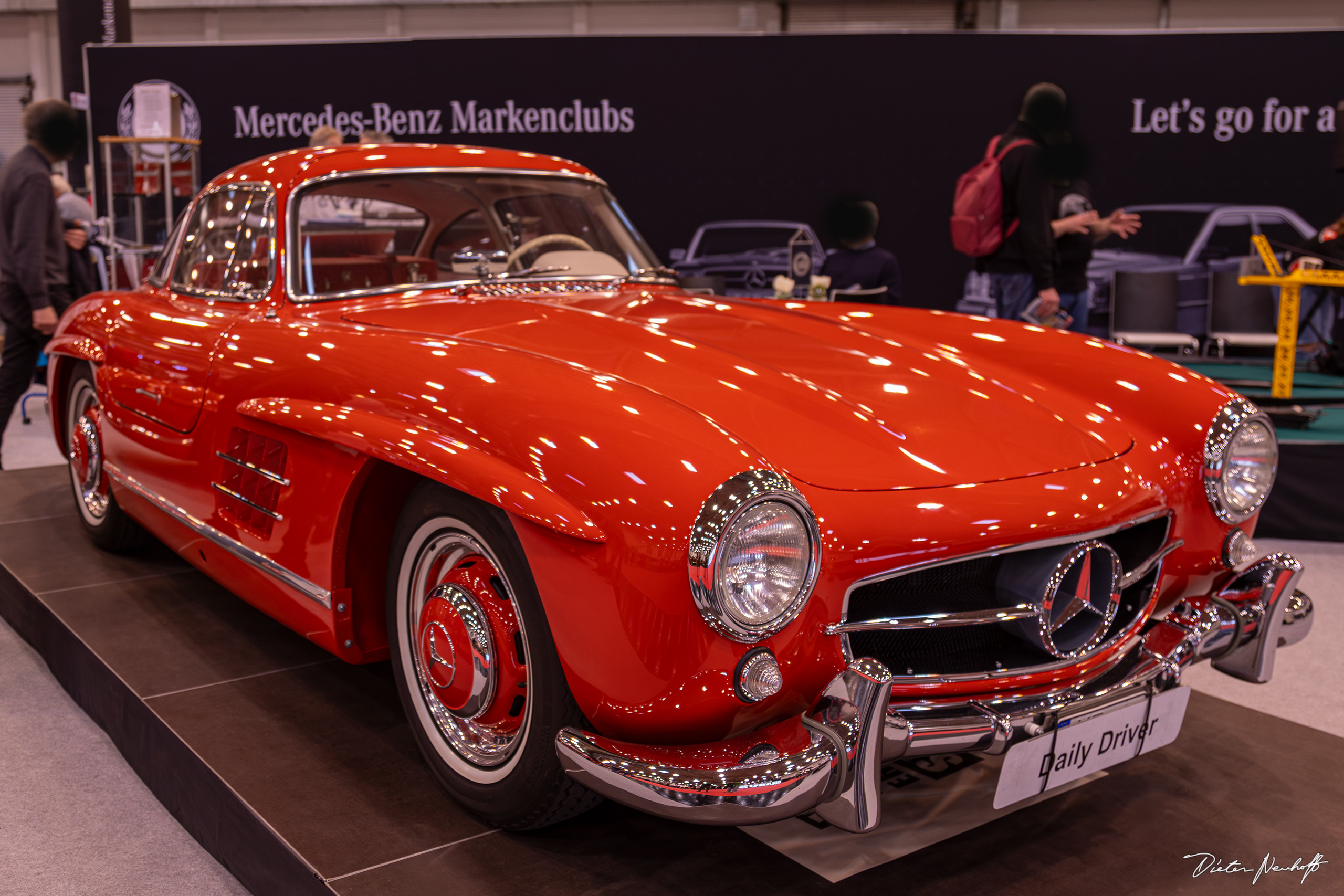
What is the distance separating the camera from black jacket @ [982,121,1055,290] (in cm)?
455

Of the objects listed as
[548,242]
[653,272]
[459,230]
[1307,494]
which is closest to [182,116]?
[459,230]

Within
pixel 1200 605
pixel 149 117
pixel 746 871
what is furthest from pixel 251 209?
pixel 149 117

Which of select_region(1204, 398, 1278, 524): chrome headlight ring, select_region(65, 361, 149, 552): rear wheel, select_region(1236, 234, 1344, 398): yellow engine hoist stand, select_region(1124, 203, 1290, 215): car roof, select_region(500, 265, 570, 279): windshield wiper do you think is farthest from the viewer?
select_region(1124, 203, 1290, 215): car roof

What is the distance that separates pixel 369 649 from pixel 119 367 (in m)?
1.41

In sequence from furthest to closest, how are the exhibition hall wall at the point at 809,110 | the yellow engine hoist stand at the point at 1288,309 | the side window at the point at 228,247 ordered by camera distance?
the exhibition hall wall at the point at 809,110, the yellow engine hoist stand at the point at 1288,309, the side window at the point at 228,247

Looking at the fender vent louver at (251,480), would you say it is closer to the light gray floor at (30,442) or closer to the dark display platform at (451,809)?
the dark display platform at (451,809)

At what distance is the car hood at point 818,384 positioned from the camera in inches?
69.9

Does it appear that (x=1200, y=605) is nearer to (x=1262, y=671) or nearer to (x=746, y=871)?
(x=1262, y=671)

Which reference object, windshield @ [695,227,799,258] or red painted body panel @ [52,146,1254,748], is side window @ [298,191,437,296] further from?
windshield @ [695,227,799,258]

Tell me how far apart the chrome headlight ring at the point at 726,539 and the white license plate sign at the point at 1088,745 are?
44cm

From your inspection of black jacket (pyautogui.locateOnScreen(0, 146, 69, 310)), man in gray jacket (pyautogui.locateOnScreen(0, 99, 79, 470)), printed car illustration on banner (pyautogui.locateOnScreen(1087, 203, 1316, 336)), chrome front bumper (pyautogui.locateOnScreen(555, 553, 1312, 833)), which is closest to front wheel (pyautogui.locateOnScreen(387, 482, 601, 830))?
chrome front bumper (pyautogui.locateOnScreen(555, 553, 1312, 833))

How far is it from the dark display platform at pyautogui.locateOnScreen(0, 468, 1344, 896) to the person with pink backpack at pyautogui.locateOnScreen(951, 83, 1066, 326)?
2.52 meters

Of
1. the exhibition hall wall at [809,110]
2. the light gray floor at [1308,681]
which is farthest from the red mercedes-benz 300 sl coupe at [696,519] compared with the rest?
the exhibition hall wall at [809,110]

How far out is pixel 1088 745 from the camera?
172 centimetres
